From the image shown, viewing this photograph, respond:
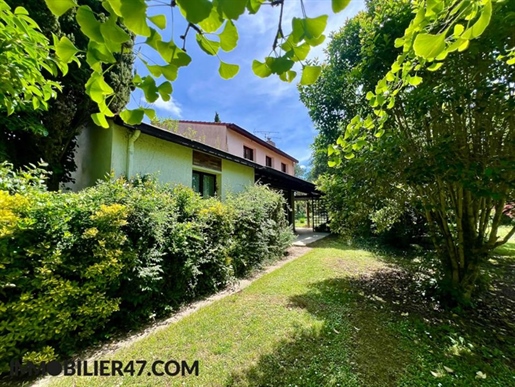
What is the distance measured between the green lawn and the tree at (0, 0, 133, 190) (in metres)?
4.87

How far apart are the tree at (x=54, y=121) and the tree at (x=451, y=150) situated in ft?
17.8

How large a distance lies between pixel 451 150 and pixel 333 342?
3.43m

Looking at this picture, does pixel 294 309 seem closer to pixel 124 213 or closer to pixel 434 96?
pixel 124 213

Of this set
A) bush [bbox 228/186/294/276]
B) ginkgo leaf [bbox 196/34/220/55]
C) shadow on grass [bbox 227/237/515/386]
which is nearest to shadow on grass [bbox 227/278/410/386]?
shadow on grass [bbox 227/237/515/386]

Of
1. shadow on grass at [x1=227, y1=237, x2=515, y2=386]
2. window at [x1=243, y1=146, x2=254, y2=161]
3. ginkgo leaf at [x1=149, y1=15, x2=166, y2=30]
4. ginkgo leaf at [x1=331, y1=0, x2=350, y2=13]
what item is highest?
window at [x1=243, y1=146, x2=254, y2=161]

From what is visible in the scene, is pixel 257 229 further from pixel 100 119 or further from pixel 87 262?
pixel 100 119

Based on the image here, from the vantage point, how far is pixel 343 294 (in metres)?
5.10

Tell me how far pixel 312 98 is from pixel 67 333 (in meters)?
8.51

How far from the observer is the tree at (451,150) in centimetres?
324

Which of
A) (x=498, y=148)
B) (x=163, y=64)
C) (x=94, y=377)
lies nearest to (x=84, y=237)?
(x=94, y=377)

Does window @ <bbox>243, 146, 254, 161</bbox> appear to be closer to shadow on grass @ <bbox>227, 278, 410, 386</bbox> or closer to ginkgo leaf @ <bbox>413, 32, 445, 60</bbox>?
shadow on grass @ <bbox>227, 278, 410, 386</bbox>

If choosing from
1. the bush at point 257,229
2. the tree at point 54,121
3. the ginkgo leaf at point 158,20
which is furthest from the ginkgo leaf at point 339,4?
the bush at point 257,229

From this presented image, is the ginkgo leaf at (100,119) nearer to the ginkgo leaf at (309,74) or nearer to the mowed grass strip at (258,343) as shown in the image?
the ginkgo leaf at (309,74)

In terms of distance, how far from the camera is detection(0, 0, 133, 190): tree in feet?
15.9
